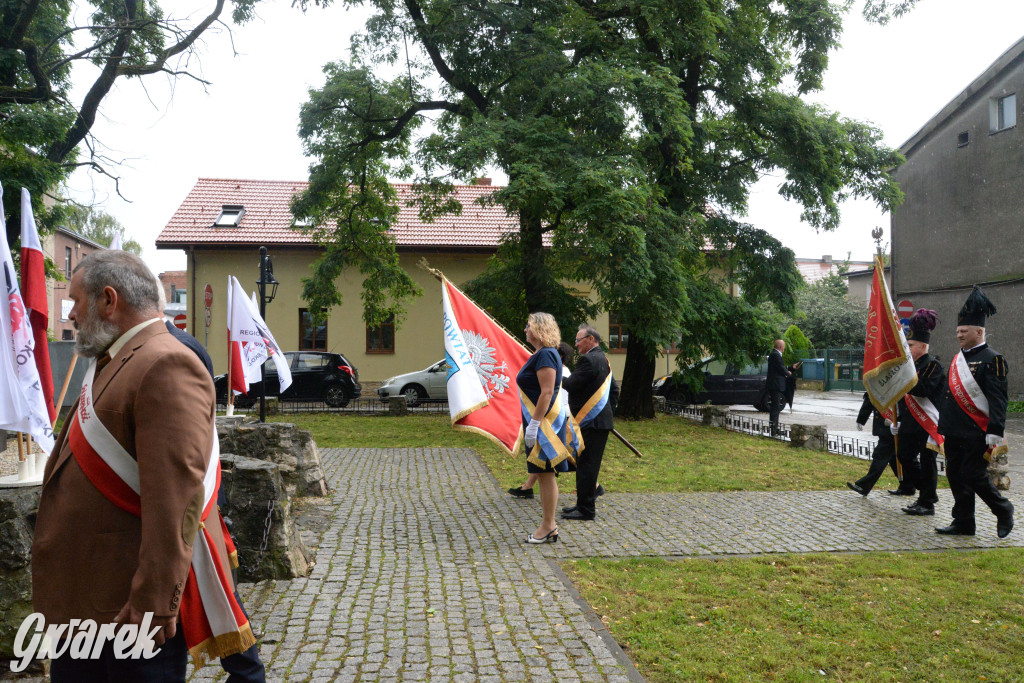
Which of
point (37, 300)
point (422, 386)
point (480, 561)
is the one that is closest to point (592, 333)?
point (480, 561)

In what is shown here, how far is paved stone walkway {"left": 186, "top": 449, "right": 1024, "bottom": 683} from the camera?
4.25m

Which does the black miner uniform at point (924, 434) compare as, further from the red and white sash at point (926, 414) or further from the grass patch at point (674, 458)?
the grass patch at point (674, 458)

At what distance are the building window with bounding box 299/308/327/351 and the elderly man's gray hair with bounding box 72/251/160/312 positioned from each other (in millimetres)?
28023

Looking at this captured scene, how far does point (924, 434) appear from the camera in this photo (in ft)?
27.4

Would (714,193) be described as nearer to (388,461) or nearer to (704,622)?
(388,461)

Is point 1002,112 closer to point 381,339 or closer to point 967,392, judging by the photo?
point 381,339

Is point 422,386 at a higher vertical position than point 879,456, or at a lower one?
lower

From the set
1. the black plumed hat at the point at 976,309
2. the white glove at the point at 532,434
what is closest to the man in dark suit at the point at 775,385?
the black plumed hat at the point at 976,309

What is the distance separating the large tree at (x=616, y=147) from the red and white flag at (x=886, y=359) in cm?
569

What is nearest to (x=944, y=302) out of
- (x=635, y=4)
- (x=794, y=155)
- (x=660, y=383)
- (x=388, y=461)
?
(x=660, y=383)

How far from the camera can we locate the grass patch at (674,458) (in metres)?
10.3

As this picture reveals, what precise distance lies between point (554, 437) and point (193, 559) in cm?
452

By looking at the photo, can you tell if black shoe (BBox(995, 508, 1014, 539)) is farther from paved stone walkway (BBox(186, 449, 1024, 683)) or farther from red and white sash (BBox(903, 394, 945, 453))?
red and white sash (BBox(903, 394, 945, 453))

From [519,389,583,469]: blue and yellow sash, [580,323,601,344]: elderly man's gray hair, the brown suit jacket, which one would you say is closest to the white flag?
the brown suit jacket
